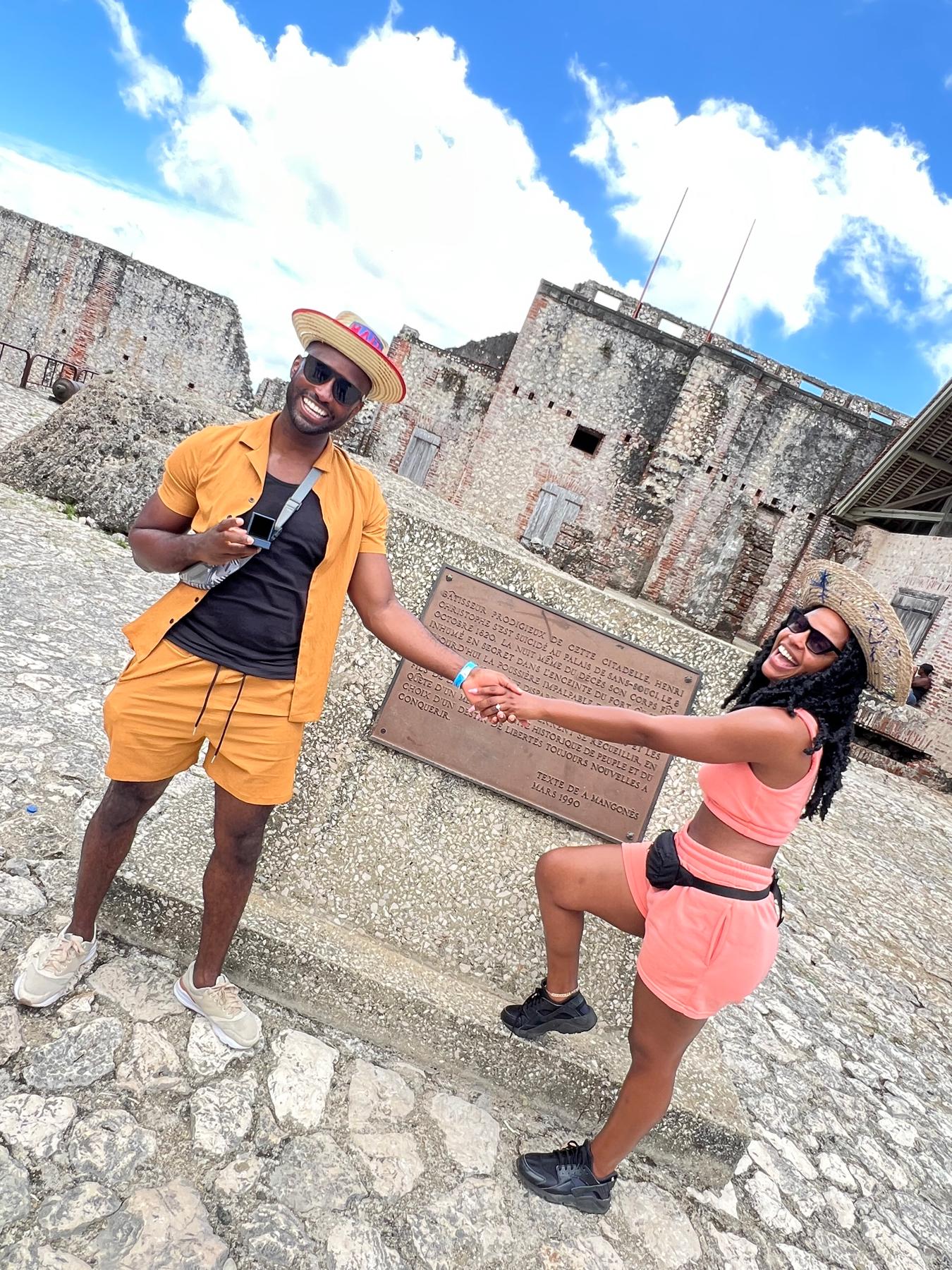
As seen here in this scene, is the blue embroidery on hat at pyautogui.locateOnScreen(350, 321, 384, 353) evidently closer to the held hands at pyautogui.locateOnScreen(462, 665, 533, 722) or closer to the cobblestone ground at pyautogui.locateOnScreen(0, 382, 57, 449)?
the held hands at pyautogui.locateOnScreen(462, 665, 533, 722)

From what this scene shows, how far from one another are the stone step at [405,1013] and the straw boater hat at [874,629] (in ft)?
4.77

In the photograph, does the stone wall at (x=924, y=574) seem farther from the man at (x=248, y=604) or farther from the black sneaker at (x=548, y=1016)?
the man at (x=248, y=604)

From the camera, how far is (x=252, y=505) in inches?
67.2

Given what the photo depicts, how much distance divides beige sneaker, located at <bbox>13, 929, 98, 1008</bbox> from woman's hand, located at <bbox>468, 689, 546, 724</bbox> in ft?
4.09

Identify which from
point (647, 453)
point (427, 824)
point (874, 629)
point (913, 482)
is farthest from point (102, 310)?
point (874, 629)

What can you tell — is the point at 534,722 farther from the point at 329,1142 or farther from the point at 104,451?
the point at 104,451

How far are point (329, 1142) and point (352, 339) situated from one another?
1980 mm

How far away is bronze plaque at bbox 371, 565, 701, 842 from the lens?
2469mm

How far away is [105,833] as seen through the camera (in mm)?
1885

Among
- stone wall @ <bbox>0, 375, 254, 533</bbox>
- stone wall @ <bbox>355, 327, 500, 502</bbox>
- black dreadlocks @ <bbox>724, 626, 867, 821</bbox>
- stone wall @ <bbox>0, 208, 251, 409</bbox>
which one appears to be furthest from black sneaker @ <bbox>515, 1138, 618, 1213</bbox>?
stone wall @ <bbox>0, 208, 251, 409</bbox>

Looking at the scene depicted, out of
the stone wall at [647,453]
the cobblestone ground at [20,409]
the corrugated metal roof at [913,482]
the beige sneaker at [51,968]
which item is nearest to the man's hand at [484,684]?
the beige sneaker at [51,968]

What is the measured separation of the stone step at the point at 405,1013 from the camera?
2.20 meters

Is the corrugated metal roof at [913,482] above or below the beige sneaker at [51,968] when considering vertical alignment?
above

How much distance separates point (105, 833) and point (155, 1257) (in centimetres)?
90
